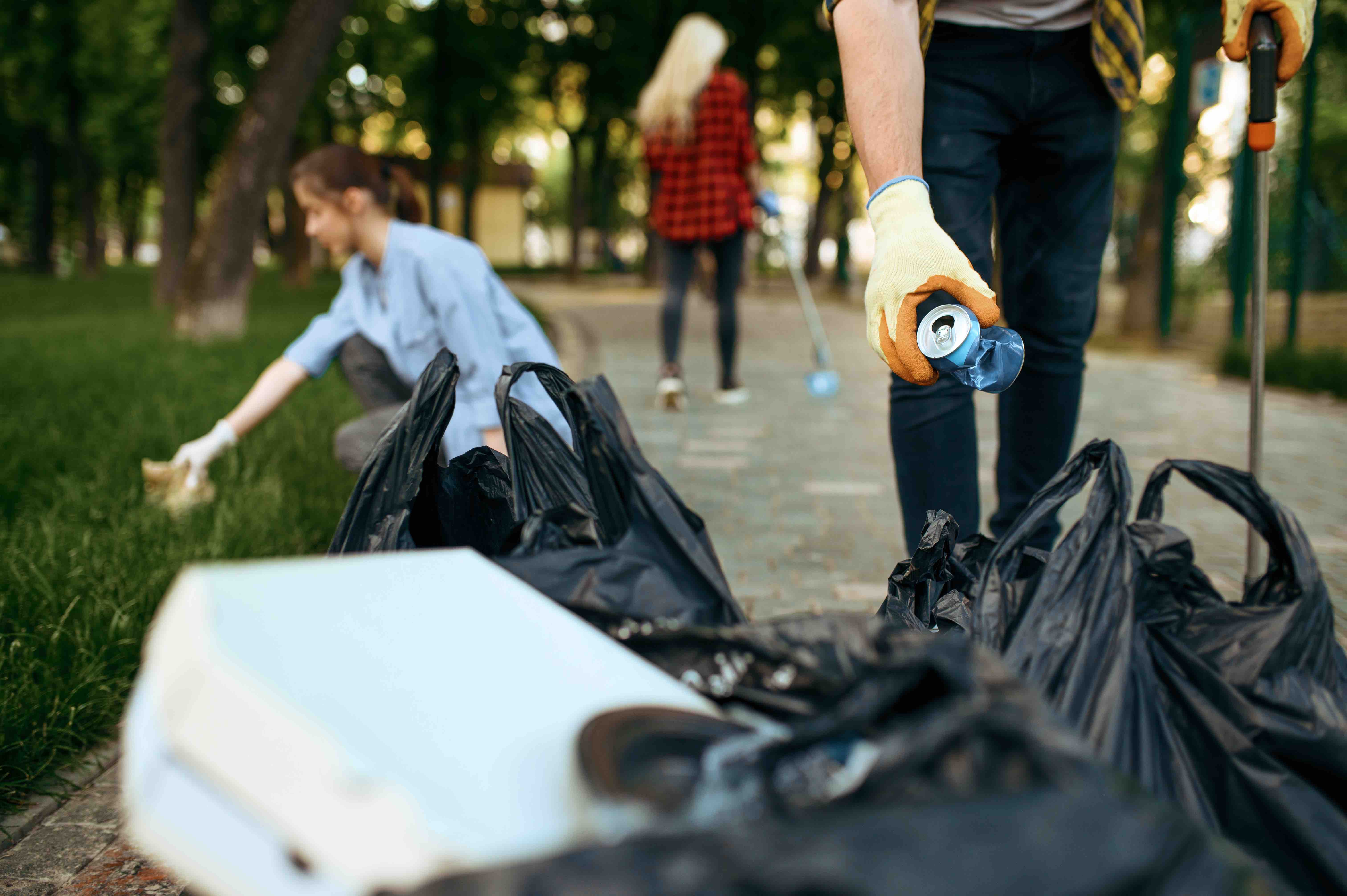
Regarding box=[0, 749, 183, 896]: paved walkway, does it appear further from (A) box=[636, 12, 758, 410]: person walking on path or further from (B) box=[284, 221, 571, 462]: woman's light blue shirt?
(A) box=[636, 12, 758, 410]: person walking on path

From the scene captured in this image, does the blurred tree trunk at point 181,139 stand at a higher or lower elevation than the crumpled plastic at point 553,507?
higher

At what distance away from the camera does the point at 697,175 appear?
23.1 feet

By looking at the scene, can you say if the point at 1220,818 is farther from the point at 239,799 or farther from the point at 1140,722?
the point at 239,799

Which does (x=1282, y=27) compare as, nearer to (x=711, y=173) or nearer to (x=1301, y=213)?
(x=711, y=173)

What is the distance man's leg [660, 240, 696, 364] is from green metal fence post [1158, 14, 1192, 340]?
20.6 feet

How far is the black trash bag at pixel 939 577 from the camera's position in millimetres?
1637

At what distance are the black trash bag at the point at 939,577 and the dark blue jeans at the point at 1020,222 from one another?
0.64 meters

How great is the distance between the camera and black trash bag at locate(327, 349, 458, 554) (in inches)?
61.8

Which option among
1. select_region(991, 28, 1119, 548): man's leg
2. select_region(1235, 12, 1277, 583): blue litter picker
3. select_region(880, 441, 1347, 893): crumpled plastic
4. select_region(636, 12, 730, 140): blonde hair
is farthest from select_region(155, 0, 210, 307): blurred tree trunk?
select_region(880, 441, 1347, 893): crumpled plastic

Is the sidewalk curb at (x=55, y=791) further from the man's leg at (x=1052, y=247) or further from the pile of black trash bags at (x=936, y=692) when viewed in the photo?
the man's leg at (x=1052, y=247)

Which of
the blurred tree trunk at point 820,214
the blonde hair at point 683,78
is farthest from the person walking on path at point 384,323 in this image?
the blurred tree trunk at point 820,214

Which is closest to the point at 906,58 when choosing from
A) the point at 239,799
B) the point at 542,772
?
the point at 542,772

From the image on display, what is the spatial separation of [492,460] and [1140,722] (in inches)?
38.9

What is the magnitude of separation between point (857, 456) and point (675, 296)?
6.46 ft
